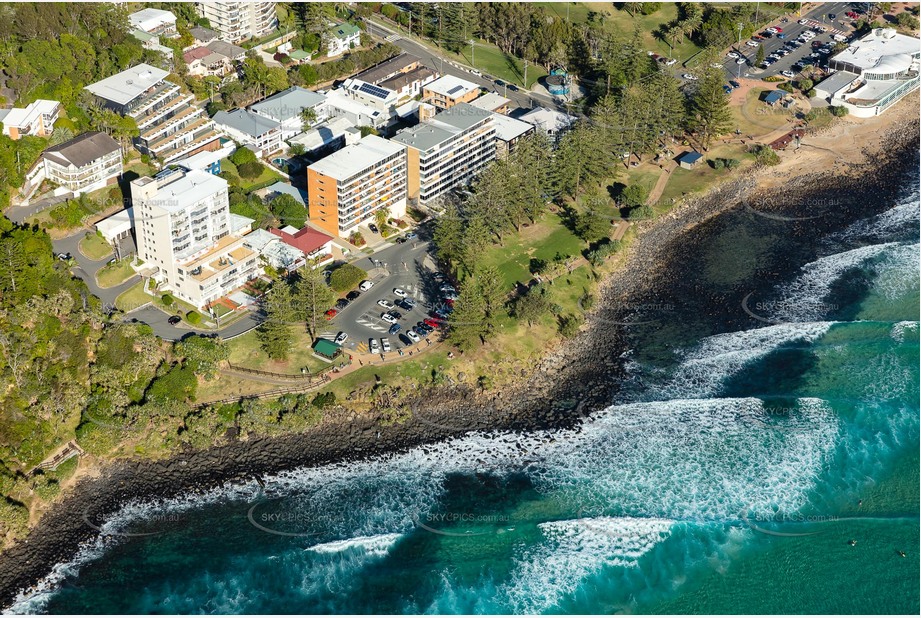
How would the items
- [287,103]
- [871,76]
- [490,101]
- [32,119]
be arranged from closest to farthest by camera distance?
[32,119] < [287,103] < [490,101] < [871,76]

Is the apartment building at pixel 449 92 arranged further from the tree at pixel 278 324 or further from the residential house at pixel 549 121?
the tree at pixel 278 324

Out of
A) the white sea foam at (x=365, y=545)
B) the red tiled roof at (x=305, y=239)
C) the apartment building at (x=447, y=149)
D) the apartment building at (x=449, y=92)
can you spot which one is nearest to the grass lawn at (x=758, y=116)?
the apartment building at (x=449, y=92)

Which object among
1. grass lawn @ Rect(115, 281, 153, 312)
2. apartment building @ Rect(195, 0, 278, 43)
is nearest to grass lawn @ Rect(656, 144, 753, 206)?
grass lawn @ Rect(115, 281, 153, 312)

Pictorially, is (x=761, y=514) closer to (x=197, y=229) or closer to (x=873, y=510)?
(x=873, y=510)

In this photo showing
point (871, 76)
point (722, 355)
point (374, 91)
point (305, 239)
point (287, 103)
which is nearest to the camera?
point (722, 355)

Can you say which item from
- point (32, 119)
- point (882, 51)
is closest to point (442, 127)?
point (32, 119)

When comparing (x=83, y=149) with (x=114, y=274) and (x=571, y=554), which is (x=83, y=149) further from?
(x=571, y=554)

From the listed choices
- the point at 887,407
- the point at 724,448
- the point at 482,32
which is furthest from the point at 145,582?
the point at 482,32
